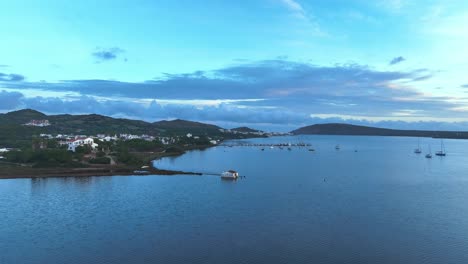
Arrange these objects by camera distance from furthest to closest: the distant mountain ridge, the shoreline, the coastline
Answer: the distant mountain ridge
the coastline
the shoreline

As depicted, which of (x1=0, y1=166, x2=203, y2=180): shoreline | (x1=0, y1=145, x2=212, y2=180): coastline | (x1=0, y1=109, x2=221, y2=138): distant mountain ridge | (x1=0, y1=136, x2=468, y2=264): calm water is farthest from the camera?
(x1=0, y1=109, x2=221, y2=138): distant mountain ridge

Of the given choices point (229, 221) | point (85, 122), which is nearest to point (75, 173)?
point (229, 221)

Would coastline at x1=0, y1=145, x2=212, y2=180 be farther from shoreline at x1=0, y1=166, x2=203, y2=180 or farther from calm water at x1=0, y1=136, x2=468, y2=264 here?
calm water at x1=0, y1=136, x2=468, y2=264

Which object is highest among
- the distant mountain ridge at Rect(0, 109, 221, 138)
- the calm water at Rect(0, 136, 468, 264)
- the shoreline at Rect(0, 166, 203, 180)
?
the distant mountain ridge at Rect(0, 109, 221, 138)

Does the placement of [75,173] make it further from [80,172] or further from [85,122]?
[85,122]

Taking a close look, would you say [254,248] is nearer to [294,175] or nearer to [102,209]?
[102,209]

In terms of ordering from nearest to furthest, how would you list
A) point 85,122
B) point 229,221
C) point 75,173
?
point 229,221 → point 75,173 → point 85,122

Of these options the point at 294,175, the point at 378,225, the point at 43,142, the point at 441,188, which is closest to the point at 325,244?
the point at 378,225

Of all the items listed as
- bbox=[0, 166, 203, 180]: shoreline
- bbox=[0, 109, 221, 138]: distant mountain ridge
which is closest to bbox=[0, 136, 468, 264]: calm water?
bbox=[0, 166, 203, 180]: shoreline
